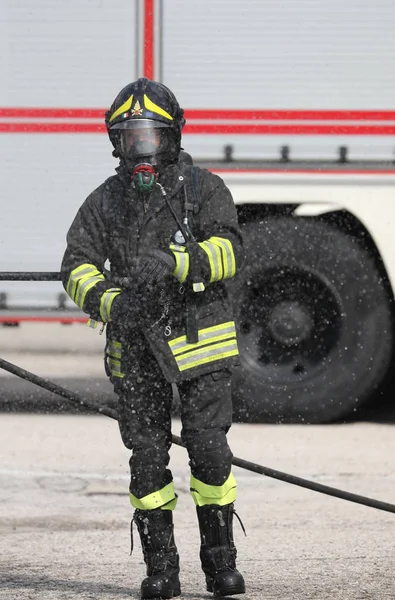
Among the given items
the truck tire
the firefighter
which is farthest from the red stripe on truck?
the firefighter

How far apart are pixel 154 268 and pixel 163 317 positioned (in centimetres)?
22

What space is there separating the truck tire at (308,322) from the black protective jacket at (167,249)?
327 centimetres

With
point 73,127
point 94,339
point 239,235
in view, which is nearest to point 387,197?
point 73,127

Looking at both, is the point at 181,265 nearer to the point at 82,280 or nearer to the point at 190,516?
the point at 82,280

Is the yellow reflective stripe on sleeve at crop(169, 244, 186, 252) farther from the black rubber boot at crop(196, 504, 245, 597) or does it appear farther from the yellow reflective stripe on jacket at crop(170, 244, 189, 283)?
the black rubber boot at crop(196, 504, 245, 597)

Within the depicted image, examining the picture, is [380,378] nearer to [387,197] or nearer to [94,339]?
[387,197]

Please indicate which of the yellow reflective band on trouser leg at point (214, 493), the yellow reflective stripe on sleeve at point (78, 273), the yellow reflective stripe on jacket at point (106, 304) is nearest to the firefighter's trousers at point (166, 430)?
the yellow reflective band on trouser leg at point (214, 493)

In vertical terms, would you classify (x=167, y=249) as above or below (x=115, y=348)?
above

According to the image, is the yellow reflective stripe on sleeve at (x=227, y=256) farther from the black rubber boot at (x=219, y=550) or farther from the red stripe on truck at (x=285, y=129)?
the red stripe on truck at (x=285, y=129)

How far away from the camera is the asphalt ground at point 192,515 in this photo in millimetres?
4527

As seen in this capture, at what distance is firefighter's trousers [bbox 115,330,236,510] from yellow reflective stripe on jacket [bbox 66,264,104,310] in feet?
0.68

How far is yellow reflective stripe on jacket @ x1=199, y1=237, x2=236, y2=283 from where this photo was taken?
4.11 meters

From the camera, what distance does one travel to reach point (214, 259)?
162 inches

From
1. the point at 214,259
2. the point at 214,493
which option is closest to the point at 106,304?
the point at 214,259
